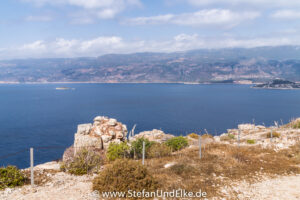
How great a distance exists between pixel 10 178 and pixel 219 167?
9583 millimetres

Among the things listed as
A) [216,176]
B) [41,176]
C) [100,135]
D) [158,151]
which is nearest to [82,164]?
[41,176]

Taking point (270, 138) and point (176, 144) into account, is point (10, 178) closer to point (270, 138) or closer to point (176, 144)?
point (176, 144)

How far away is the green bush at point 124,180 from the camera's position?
9.35 metres

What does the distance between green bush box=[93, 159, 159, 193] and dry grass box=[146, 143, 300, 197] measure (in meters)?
0.91

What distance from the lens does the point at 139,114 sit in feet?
295

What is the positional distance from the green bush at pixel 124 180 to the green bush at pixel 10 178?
3537mm

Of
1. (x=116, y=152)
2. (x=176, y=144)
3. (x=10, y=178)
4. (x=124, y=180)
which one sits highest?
(x=124, y=180)

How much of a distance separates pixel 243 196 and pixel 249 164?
3.99 m

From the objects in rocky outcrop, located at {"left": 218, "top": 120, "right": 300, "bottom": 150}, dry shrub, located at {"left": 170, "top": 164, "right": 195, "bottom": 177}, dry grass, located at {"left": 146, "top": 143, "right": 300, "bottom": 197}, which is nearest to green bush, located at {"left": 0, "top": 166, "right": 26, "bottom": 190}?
dry grass, located at {"left": 146, "top": 143, "right": 300, "bottom": 197}

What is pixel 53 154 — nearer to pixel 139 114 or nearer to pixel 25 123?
pixel 25 123

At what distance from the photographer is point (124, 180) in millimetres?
9406

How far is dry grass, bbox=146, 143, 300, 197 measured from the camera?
10.5 m

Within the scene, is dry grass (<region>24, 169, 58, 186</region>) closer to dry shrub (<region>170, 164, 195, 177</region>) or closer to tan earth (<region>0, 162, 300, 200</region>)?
tan earth (<region>0, 162, 300, 200</region>)

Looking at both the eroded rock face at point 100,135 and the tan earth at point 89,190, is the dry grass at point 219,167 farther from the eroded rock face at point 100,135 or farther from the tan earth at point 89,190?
the eroded rock face at point 100,135
